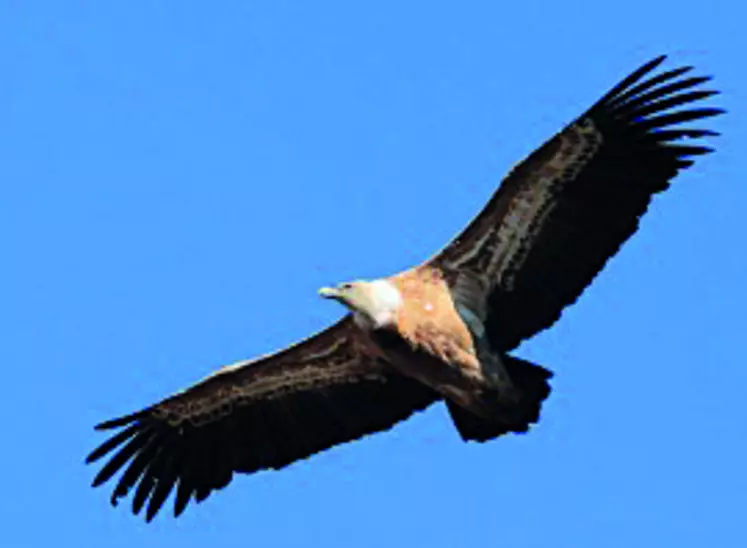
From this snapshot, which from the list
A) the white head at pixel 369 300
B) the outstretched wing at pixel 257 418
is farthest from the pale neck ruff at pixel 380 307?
the outstretched wing at pixel 257 418

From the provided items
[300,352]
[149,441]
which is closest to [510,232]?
[300,352]

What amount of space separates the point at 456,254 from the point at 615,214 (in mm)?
1519

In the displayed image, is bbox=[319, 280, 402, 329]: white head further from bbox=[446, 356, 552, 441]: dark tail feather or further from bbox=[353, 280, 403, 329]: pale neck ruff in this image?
bbox=[446, 356, 552, 441]: dark tail feather

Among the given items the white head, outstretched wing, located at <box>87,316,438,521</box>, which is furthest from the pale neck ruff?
outstretched wing, located at <box>87,316,438,521</box>

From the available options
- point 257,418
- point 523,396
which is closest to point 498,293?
point 523,396

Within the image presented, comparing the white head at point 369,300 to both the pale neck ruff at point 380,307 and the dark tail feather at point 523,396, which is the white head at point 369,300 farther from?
the dark tail feather at point 523,396

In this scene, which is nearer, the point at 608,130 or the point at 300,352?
the point at 608,130

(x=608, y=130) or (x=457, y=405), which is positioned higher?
(x=608, y=130)

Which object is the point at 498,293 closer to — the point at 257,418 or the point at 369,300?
the point at 369,300

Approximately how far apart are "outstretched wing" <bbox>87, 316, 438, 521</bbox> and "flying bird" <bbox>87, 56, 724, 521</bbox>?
0.9 inches

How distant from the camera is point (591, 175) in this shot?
784 inches

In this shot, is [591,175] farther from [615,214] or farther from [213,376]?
[213,376]

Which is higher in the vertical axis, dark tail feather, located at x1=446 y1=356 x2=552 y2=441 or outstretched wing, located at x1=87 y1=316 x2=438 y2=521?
outstretched wing, located at x1=87 y1=316 x2=438 y2=521

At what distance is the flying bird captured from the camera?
1981 centimetres
